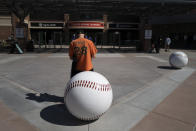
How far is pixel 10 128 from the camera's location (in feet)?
12.7

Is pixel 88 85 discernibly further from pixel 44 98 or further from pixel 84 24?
pixel 84 24

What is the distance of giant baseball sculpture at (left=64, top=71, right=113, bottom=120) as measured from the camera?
3.76 metres

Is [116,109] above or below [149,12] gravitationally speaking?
below

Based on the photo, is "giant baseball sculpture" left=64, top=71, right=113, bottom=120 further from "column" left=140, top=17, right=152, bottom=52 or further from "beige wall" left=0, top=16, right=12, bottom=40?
"beige wall" left=0, top=16, right=12, bottom=40

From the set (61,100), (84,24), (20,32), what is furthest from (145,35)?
(61,100)

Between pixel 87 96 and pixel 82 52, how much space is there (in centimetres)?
132

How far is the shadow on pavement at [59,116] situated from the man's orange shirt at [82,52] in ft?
3.78

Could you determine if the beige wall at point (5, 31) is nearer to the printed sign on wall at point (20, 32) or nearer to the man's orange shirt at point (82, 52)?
the printed sign on wall at point (20, 32)

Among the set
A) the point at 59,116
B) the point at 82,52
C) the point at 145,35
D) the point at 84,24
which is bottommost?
the point at 59,116

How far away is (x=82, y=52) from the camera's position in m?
4.66

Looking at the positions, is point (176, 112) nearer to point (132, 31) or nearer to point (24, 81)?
point (24, 81)

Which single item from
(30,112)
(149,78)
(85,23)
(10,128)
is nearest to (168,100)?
(149,78)

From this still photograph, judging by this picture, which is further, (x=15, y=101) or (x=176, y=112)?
(x=15, y=101)

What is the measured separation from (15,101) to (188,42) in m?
29.7
